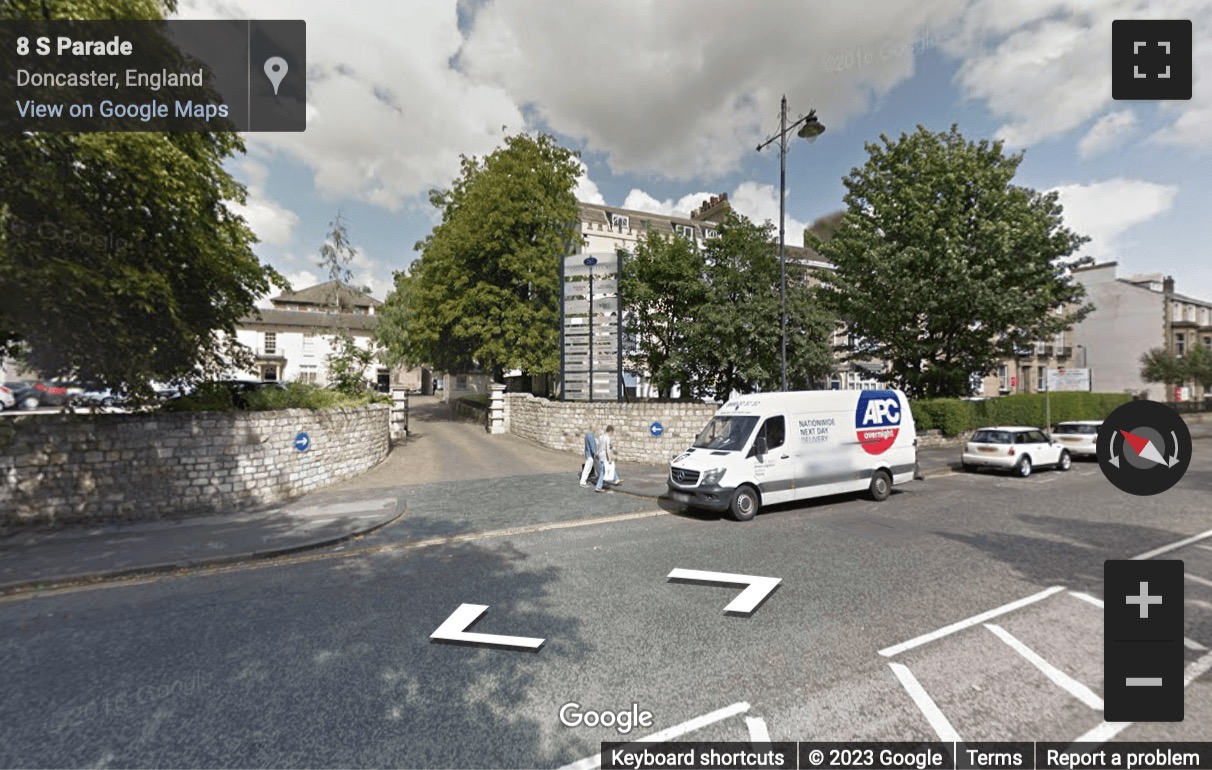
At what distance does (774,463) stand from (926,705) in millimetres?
6248

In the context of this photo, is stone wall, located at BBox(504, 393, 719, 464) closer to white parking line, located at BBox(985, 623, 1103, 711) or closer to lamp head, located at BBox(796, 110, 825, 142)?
lamp head, located at BBox(796, 110, 825, 142)

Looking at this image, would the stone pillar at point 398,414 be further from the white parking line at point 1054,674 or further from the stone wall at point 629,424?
the white parking line at point 1054,674

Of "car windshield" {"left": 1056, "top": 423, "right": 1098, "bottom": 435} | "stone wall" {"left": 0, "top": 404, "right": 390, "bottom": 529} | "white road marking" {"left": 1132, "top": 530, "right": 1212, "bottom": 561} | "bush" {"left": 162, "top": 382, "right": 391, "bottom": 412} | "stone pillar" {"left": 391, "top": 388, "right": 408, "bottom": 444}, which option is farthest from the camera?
"stone pillar" {"left": 391, "top": 388, "right": 408, "bottom": 444}

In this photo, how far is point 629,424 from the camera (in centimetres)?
1647

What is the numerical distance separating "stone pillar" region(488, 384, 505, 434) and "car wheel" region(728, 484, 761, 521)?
51.7 ft

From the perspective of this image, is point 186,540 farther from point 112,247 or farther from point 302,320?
point 302,320

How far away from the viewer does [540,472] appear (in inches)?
560

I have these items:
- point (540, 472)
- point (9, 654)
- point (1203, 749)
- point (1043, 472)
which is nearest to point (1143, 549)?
point (1203, 749)

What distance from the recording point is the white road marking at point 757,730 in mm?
3121

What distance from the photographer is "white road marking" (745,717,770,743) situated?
123 inches

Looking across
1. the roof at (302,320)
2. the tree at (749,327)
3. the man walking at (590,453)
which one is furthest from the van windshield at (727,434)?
the roof at (302,320)

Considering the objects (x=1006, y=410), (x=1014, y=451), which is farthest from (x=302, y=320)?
(x=1006, y=410)

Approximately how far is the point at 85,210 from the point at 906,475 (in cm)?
1692

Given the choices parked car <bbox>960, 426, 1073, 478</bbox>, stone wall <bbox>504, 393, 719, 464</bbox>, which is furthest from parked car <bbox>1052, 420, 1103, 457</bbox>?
stone wall <bbox>504, 393, 719, 464</bbox>
